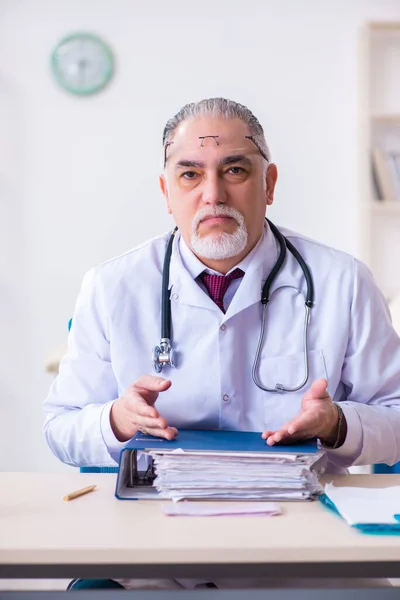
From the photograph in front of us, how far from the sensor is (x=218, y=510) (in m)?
0.99

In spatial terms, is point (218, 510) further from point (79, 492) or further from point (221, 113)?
point (221, 113)

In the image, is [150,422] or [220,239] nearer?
[150,422]

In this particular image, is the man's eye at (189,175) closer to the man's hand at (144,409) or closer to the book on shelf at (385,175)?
the man's hand at (144,409)

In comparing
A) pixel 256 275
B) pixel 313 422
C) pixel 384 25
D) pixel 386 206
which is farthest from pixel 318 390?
pixel 384 25

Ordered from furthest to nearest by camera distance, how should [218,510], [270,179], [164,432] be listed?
[270,179], [164,432], [218,510]

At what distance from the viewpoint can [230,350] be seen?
154cm

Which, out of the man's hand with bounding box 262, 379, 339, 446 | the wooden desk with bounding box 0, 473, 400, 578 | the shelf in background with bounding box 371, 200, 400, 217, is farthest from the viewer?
the shelf in background with bounding box 371, 200, 400, 217

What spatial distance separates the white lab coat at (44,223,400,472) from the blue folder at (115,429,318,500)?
1.09 feet

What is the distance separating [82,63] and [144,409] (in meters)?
2.66

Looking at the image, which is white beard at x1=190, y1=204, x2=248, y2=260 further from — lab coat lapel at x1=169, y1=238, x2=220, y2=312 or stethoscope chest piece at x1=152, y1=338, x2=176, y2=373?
stethoscope chest piece at x1=152, y1=338, x2=176, y2=373

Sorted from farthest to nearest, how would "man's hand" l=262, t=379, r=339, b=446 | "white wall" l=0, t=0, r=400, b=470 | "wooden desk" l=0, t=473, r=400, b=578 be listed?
"white wall" l=0, t=0, r=400, b=470 → "man's hand" l=262, t=379, r=339, b=446 → "wooden desk" l=0, t=473, r=400, b=578

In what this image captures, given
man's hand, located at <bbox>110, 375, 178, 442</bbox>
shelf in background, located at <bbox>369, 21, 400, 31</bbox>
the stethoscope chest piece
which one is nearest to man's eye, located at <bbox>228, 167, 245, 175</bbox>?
the stethoscope chest piece

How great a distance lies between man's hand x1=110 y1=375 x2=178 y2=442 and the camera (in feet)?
3.71

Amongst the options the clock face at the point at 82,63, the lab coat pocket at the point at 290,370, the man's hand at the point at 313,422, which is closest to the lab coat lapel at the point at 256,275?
the lab coat pocket at the point at 290,370
